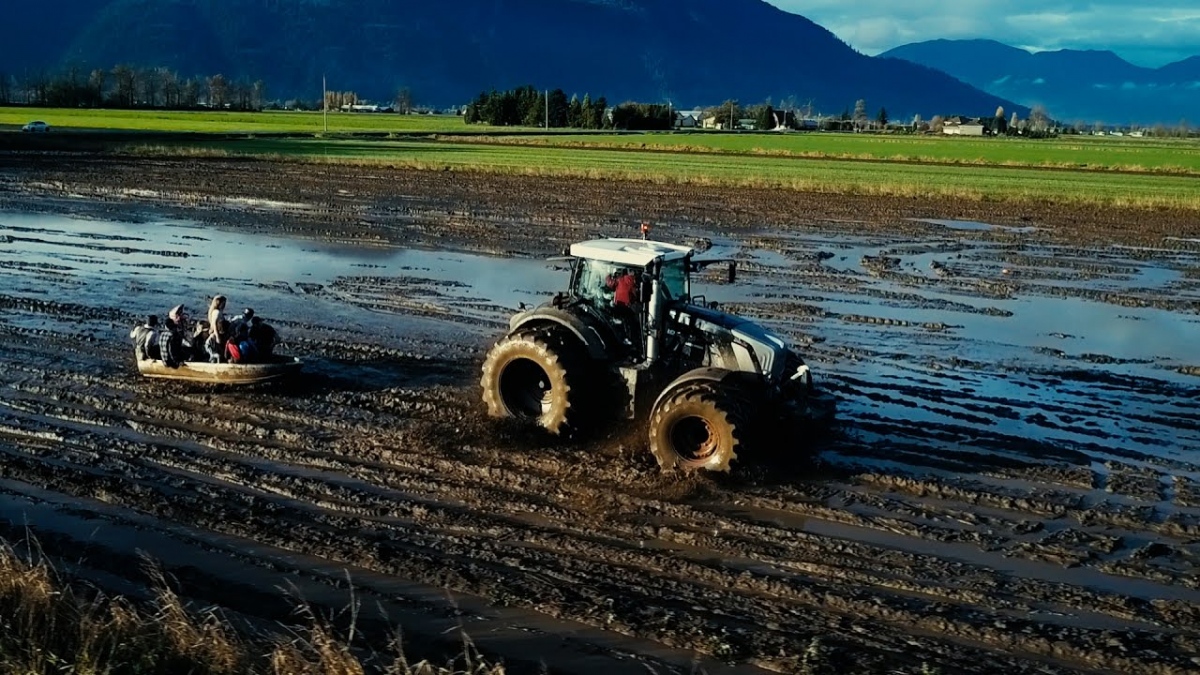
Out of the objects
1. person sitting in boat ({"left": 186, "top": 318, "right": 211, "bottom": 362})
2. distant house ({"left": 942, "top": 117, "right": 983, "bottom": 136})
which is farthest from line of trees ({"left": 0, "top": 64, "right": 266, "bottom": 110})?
person sitting in boat ({"left": 186, "top": 318, "right": 211, "bottom": 362})

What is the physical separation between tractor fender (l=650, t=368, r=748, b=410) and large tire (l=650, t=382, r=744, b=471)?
1.4 inches

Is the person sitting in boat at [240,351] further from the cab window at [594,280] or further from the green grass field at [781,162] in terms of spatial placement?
the green grass field at [781,162]

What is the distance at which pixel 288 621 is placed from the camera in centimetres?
789

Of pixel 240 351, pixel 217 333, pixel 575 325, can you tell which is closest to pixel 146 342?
pixel 217 333

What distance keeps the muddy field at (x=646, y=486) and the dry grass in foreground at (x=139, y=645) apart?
0.91 m

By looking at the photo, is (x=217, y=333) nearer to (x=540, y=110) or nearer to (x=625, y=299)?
(x=625, y=299)

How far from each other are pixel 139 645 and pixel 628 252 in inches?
254

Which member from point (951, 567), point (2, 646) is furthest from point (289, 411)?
point (951, 567)

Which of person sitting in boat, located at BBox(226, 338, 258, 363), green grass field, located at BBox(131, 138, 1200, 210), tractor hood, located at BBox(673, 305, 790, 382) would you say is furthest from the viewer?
green grass field, located at BBox(131, 138, 1200, 210)

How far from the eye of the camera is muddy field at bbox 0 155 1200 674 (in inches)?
313

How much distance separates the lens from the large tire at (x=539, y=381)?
451 inches

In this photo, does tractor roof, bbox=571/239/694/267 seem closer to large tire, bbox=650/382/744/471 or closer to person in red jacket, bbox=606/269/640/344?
person in red jacket, bbox=606/269/640/344

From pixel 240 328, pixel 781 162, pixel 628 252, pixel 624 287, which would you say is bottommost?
pixel 240 328

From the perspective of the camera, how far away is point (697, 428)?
35.8 feet
